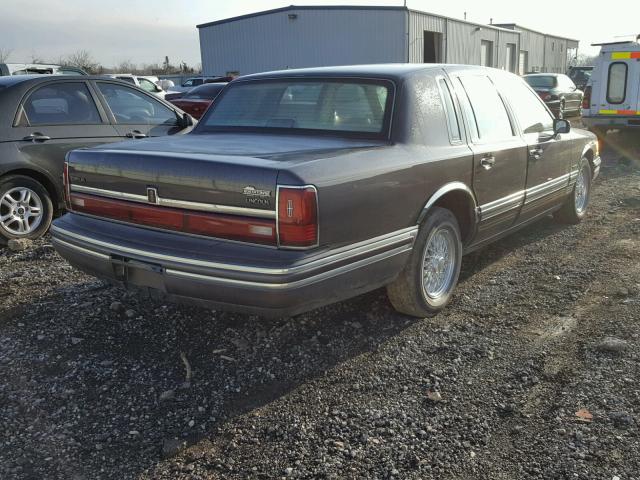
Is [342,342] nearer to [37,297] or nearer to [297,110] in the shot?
[297,110]

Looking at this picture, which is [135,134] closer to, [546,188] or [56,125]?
[56,125]

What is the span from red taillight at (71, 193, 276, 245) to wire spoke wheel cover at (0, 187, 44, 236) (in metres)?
2.34

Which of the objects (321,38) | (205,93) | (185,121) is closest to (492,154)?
(185,121)

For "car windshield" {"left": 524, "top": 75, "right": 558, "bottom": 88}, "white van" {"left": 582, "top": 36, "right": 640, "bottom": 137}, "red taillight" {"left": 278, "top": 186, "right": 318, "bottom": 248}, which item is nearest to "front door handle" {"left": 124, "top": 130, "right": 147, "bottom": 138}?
"red taillight" {"left": 278, "top": 186, "right": 318, "bottom": 248}

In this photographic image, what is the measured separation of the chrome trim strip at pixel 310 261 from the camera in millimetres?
2945

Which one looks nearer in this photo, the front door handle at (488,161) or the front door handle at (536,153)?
the front door handle at (488,161)

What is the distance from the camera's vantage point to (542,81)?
19453 mm

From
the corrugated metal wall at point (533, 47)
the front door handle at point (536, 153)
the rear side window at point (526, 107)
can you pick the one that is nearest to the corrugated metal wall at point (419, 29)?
the corrugated metal wall at point (533, 47)

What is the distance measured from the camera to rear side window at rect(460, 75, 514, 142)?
449 cm

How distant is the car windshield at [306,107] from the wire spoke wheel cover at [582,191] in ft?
11.4

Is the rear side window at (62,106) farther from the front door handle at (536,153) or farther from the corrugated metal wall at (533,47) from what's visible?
the corrugated metal wall at (533,47)

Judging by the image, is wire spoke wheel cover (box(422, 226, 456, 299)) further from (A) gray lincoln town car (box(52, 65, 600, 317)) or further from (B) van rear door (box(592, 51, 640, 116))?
(B) van rear door (box(592, 51, 640, 116))

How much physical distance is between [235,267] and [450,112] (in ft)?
6.62

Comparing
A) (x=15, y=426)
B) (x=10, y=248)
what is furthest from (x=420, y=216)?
(x=10, y=248)
